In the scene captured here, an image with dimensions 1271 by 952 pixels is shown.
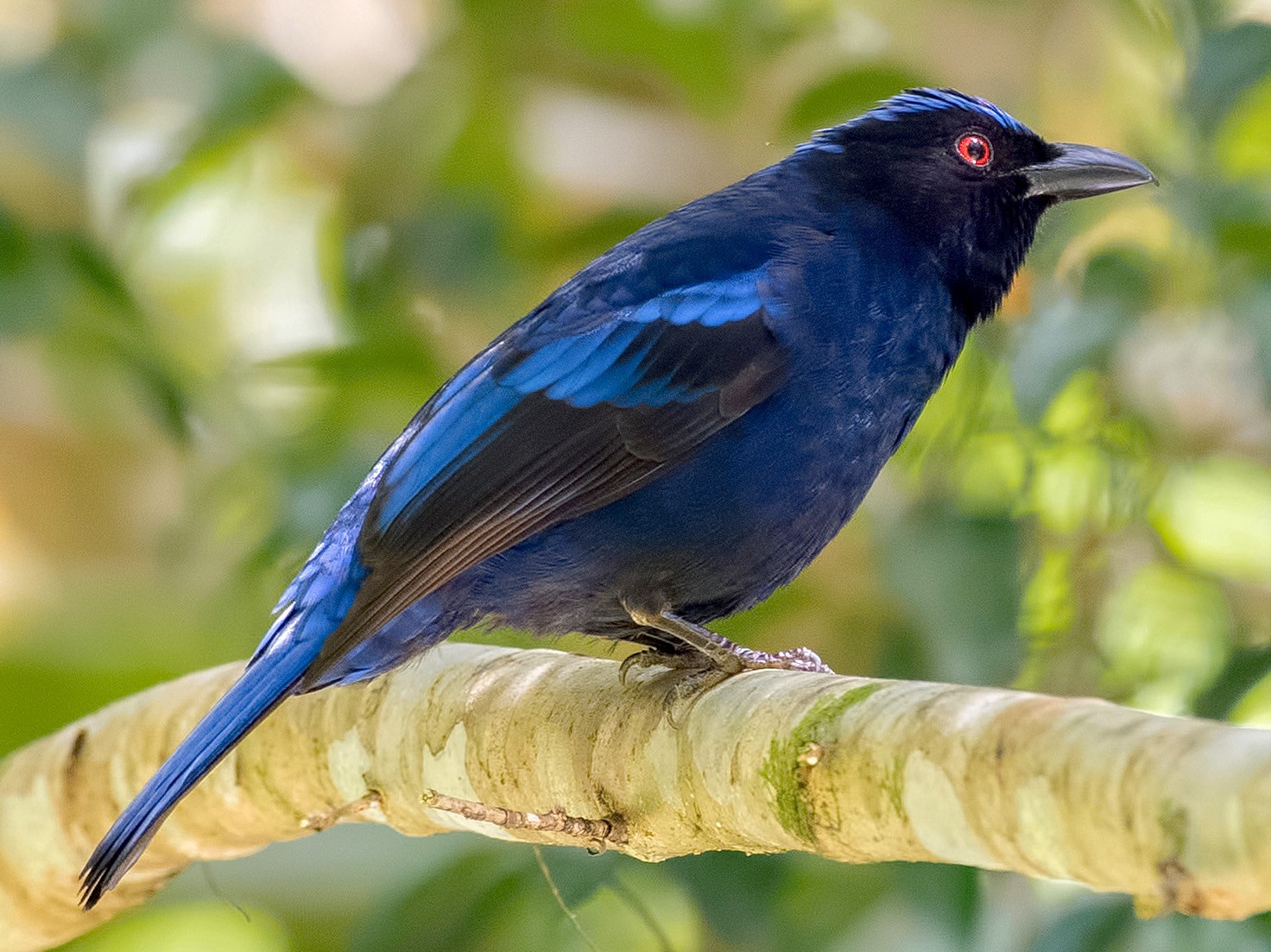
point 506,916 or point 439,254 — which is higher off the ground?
point 439,254

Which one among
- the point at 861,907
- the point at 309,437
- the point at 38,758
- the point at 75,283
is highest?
the point at 75,283

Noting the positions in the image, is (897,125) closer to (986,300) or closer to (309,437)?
(986,300)

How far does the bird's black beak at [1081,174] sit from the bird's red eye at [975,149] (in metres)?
0.09

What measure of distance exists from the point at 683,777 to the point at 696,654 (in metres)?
0.59

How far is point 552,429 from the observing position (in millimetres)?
3059

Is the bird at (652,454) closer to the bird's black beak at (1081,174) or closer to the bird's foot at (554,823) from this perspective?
the bird's black beak at (1081,174)

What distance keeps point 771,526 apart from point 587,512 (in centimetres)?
35

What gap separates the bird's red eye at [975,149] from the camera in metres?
3.55

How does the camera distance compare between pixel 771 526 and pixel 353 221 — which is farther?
pixel 353 221

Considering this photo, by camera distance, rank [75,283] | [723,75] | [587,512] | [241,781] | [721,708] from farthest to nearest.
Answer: [723,75], [75,283], [241,781], [587,512], [721,708]

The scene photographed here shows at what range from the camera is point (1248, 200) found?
135 inches

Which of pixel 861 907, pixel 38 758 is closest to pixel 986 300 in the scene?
pixel 861 907

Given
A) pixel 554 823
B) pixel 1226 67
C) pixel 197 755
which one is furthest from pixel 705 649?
pixel 1226 67

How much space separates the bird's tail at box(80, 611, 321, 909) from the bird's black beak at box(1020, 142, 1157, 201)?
1.89 m
